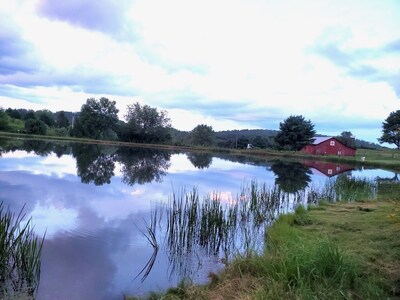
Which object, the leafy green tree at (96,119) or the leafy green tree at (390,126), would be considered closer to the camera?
the leafy green tree at (390,126)

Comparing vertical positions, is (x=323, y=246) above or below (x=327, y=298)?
above

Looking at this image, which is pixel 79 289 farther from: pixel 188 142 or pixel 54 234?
pixel 188 142

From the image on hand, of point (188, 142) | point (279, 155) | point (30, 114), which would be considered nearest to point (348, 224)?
point (279, 155)

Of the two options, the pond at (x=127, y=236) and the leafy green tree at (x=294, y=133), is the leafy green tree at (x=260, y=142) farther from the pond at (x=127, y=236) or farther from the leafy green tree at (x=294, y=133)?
the pond at (x=127, y=236)

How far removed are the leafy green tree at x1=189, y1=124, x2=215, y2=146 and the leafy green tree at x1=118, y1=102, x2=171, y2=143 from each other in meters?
5.54

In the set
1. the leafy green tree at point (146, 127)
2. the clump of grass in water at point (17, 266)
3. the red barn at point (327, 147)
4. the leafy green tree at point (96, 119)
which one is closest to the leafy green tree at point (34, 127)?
the leafy green tree at point (96, 119)

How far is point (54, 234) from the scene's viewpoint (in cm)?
873

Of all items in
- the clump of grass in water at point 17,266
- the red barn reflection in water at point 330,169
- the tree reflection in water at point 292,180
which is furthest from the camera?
the red barn reflection in water at point 330,169

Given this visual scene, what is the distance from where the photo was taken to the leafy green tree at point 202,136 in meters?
74.1

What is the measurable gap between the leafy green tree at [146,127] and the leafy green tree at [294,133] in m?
21.6

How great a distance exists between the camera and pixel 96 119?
78.1 m

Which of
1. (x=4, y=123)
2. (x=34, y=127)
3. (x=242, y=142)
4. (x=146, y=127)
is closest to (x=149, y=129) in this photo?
(x=146, y=127)

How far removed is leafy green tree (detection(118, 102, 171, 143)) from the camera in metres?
70.6

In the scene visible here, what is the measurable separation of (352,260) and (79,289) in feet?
13.9
